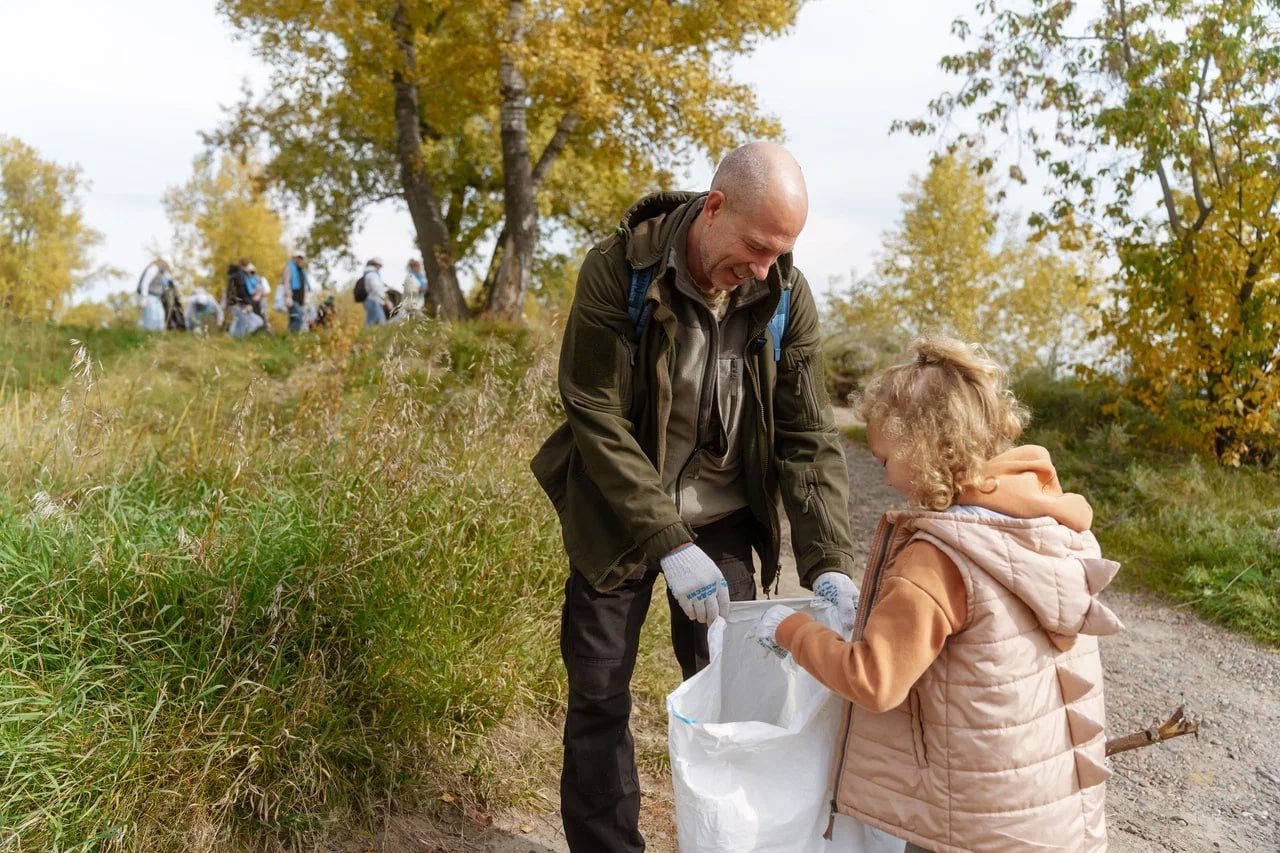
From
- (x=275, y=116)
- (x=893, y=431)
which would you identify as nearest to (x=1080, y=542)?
(x=893, y=431)

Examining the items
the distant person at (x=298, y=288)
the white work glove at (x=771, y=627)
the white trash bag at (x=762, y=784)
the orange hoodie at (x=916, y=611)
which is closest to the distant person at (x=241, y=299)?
the distant person at (x=298, y=288)

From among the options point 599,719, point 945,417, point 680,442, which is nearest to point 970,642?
point 945,417

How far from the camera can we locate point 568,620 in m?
2.59

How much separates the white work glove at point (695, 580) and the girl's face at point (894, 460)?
483 millimetres

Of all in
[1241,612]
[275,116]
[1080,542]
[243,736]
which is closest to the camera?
[1080,542]

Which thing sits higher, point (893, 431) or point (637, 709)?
point (893, 431)

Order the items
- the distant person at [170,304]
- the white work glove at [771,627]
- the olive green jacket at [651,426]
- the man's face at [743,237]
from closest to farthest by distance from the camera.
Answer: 1. the white work glove at [771,627]
2. the man's face at [743,237]
3. the olive green jacket at [651,426]
4. the distant person at [170,304]

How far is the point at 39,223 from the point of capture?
36406 mm

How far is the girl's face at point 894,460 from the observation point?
75.9 inches

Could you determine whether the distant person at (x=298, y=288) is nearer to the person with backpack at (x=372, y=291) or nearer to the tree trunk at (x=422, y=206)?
the person with backpack at (x=372, y=291)

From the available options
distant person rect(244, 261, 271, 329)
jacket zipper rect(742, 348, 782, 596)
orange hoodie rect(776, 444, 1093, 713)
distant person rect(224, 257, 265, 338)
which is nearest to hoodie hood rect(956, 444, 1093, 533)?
orange hoodie rect(776, 444, 1093, 713)

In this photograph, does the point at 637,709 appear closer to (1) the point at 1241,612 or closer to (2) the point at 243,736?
(2) the point at 243,736

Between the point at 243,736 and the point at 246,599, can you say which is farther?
the point at 246,599

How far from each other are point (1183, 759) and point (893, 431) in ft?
9.88
